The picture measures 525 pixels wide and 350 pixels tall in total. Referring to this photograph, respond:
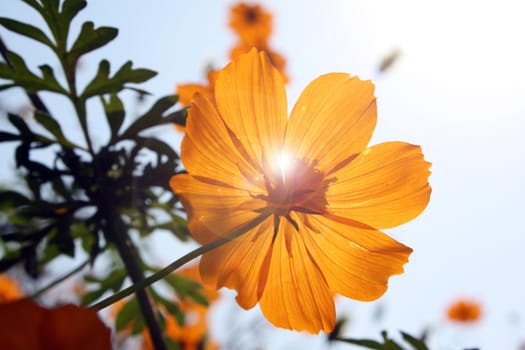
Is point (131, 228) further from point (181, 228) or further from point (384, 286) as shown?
point (384, 286)

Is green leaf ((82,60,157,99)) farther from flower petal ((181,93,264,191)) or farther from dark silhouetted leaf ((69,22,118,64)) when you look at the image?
flower petal ((181,93,264,191))

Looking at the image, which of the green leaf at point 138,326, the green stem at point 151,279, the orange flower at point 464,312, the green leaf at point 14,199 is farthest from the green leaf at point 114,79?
the orange flower at point 464,312

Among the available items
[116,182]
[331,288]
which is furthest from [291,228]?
[116,182]

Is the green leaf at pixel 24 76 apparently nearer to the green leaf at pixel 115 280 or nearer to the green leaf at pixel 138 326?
the green leaf at pixel 115 280

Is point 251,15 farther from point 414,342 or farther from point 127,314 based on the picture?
point 414,342

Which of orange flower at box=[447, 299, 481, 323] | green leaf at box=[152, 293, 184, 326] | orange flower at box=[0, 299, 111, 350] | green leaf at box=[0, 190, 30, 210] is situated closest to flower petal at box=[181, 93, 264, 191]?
orange flower at box=[0, 299, 111, 350]

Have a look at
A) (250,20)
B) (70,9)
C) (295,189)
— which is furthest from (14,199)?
(250,20)

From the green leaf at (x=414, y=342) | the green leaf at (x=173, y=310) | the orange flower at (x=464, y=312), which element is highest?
the green leaf at (x=414, y=342)

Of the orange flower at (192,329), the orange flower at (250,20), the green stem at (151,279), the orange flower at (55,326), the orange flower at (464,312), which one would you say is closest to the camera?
the orange flower at (55,326)
